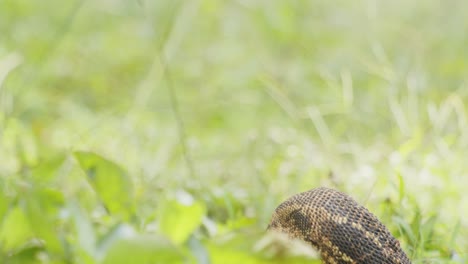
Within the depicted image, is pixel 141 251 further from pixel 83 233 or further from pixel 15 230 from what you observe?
pixel 15 230

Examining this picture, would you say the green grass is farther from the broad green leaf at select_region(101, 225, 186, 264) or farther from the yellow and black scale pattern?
the yellow and black scale pattern

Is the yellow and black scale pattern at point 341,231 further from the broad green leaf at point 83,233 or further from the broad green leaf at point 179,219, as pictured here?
the broad green leaf at point 83,233

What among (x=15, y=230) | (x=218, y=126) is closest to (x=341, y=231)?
(x=15, y=230)

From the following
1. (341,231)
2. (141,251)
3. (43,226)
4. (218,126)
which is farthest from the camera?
(218,126)

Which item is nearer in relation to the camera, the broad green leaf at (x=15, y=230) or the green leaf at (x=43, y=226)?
the green leaf at (x=43, y=226)

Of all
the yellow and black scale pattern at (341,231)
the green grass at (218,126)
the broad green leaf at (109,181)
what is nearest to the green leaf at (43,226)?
the green grass at (218,126)

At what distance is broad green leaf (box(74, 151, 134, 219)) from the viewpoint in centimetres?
118

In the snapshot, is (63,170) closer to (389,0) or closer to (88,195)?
(88,195)

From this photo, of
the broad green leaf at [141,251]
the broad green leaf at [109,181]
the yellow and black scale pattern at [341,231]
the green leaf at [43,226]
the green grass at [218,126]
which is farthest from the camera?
the yellow and black scale pattern at [341,231]

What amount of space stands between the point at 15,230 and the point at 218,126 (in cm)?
485

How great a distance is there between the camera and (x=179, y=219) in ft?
3.26

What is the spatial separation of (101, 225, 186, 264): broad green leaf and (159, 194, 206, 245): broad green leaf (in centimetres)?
11

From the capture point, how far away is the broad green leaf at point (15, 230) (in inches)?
42.2

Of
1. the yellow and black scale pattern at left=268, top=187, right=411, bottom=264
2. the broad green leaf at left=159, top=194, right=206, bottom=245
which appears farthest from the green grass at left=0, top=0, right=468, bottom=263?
the yellow and black scale pattern at left=268, top=187, right=411, bottom=264
